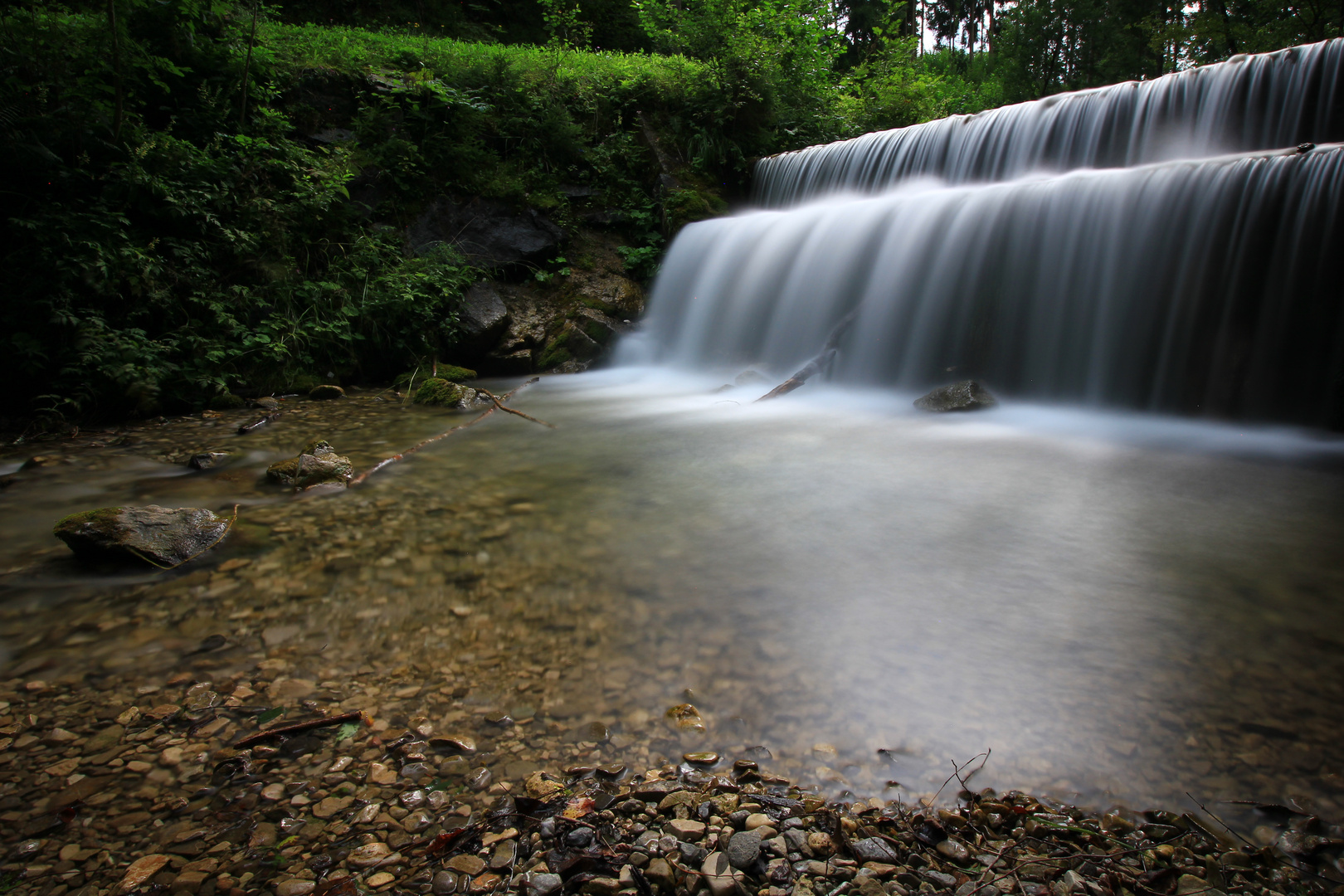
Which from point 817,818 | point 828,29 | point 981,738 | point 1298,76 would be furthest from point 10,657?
point 828,29

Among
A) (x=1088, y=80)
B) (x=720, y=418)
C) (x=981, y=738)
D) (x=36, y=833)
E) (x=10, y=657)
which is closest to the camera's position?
(x=36, y=833)

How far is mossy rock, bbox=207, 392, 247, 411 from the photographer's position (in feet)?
18.6

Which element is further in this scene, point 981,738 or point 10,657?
point 10,657

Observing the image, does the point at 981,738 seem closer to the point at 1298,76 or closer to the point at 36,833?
the point at 36,833

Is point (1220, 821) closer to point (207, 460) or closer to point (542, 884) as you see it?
point (542, 884)

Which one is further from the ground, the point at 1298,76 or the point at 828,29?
the point at 828,29

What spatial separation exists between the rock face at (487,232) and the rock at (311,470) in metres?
4.90

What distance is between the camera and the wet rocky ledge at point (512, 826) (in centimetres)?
122

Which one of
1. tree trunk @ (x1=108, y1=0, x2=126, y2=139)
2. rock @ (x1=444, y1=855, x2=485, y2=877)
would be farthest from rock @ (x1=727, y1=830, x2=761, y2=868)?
tree trunk @ (x1=108, y1=0, x2=126, y2=139)

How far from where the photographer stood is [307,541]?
2.90m

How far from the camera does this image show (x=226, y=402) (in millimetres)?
5715

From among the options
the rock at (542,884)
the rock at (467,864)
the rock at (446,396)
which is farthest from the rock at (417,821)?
the rock at (446,396)

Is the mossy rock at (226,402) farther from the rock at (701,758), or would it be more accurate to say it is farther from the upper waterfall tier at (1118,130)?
the upper waterfall tier at (1118,130)

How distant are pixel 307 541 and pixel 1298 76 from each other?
9.56 m
